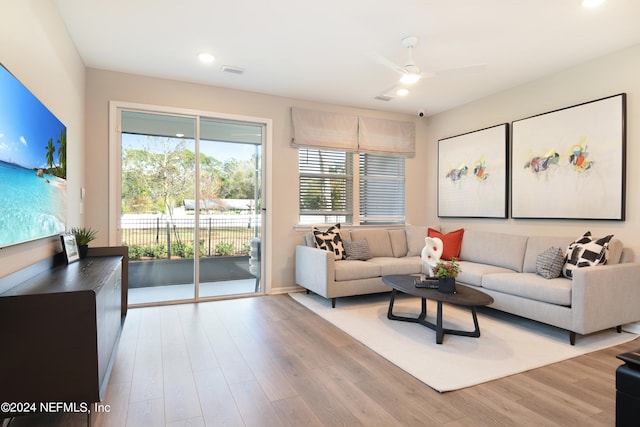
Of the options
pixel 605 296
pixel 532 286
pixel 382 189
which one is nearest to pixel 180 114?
pixel 382 189

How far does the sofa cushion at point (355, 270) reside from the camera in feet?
13.5

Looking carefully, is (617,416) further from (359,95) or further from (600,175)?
(359,95)

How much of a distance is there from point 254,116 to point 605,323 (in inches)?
169

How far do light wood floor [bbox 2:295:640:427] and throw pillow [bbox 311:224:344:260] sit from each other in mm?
1413

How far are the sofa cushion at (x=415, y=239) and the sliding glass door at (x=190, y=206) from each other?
85.8 inches

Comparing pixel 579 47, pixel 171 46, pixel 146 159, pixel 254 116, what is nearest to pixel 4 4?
pixel 171 46

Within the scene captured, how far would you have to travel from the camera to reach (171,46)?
10.9 feet

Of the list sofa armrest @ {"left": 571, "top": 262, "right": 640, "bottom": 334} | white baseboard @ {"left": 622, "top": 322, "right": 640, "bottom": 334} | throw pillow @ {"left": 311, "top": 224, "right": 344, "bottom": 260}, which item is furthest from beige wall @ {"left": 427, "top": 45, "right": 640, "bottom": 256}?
throw pillow @ {"left": 311, "top": 224, "right": 344, "bottom": 260}

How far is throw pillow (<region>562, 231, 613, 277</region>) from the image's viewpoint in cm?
316

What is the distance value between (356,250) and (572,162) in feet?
8.47

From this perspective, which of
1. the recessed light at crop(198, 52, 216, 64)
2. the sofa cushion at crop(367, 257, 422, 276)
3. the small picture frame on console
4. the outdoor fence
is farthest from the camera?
the sofa cushion at crop(367, 257, 422, 276)

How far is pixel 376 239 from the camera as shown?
5023 millimetres

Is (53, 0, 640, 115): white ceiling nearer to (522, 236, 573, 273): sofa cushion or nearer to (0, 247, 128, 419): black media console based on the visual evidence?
(522, 236, 573, 273): sofa cushion

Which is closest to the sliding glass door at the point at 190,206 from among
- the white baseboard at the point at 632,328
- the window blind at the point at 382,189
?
the window blind at the point at 382,189
